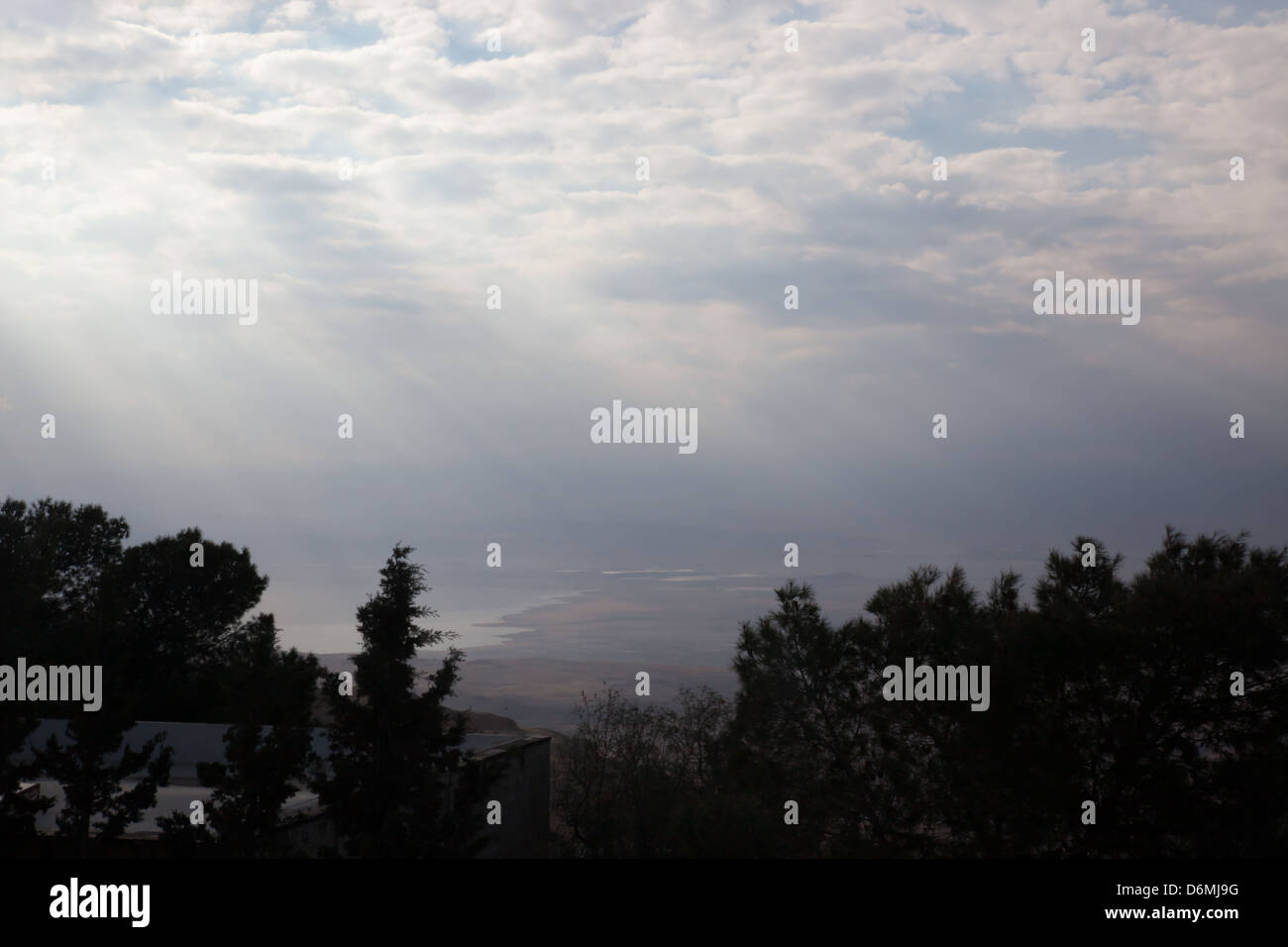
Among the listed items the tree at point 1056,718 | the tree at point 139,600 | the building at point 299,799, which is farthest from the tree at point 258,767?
the tree at point 1056,718

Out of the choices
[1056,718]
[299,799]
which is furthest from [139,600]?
[1056,718]

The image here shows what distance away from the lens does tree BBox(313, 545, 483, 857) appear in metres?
13.3

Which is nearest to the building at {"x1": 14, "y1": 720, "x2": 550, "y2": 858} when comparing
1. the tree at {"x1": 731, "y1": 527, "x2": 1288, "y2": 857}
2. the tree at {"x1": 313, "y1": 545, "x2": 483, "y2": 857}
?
the tree at {"x1": 313, "y1": 545, "x2": 483, "y2": 857}

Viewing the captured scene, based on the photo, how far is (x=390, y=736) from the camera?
13.7 meters

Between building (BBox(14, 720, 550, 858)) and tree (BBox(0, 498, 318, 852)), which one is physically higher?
tree (BBox(0, 498, 318, 852))

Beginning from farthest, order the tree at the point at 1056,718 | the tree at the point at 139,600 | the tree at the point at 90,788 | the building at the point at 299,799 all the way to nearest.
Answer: the tree at the point at 139,600, the tree at the point at 90,788, the building at the point at 299,799, the tree at the point at 1056,718

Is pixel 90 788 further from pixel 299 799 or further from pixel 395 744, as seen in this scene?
pixel 395 744

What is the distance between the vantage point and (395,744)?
1363 centimetres

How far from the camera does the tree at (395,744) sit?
13.3 metres

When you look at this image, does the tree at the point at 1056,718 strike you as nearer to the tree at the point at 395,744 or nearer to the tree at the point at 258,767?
the tree at the point at 395,744

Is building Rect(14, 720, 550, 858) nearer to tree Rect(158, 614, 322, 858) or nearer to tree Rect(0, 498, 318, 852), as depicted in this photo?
tree Rect(158, 614, 322, 858)

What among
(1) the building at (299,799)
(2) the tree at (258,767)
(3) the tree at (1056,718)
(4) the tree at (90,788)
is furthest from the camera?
(4) the tree at (90,788)

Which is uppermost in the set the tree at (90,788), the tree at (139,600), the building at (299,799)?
the tree at (139,600)
